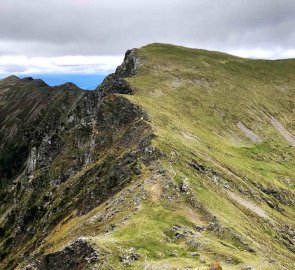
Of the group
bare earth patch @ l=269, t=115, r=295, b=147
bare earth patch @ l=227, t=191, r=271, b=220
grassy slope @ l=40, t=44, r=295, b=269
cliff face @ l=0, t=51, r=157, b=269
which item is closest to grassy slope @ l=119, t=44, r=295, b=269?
grassy slope @ l=40, t=44, r=295, b=269

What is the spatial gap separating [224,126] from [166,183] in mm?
54598

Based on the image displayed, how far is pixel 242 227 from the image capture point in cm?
5150

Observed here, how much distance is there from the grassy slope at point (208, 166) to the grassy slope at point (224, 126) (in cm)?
23

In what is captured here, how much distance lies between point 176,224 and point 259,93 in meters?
101

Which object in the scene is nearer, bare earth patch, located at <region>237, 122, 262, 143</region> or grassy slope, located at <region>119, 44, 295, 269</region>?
grassy slope, located at <region>119, 44, 295, 269</region>

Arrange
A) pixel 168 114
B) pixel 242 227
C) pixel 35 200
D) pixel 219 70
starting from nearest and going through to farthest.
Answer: pixel 242 227, pixel 168 114, pixel 35 200, pixel 219 70

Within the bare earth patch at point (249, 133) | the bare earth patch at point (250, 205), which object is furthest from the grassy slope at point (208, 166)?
the bare earth patch at point (249, 133)

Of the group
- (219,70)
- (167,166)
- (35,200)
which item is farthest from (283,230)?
(219,70)

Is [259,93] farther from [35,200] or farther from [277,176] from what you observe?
[35,200]

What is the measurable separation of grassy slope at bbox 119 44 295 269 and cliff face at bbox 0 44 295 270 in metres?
0.30

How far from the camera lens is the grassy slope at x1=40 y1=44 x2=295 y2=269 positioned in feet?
139

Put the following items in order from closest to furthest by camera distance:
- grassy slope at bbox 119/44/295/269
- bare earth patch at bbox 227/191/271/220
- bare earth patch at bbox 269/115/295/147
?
1. grassy slope at bbox 119/44/295/269
2. bare earth patch at bbox 227/191/271/220
3. bare earth patch at bbox 269/115/295/147

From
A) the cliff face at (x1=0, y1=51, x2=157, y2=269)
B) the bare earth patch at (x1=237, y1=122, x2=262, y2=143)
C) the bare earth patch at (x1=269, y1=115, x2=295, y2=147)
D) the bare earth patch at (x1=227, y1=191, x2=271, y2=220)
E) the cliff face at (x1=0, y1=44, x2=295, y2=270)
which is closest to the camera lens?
the cliff face at (x1=0, y1=44, x2=295, y2=270)

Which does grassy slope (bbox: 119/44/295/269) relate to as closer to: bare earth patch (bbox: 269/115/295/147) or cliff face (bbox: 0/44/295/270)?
cliff face (bbox: 0/44/295/270)
